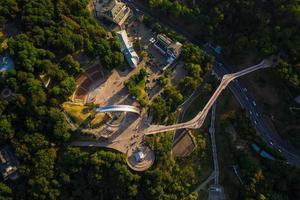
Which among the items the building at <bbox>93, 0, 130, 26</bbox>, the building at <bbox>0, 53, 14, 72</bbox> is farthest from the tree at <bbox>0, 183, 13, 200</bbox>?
the building at <bbox>93, 0, 130, 26</bbox>

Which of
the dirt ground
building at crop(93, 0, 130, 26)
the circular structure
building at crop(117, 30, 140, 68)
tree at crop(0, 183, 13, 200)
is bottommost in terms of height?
tree at crop(0, 183, 13, 200)

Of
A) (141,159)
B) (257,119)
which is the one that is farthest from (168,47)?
(257,119)

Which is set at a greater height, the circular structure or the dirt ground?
the dirt ground

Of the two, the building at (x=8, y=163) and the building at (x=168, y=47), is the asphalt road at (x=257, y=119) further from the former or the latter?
the building at (x=8, y=163)

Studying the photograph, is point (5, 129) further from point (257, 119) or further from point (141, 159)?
point (257, 119)

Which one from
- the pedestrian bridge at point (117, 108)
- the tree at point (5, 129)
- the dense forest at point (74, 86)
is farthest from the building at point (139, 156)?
the tree at point (5, 129)

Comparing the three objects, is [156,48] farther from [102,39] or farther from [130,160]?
[130,160]

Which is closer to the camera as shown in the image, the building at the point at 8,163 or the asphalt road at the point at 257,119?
the building at the point at 8,163

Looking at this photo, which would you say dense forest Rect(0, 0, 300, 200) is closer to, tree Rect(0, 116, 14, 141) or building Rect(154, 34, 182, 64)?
tree Rect(0, 116, 14, 141)
